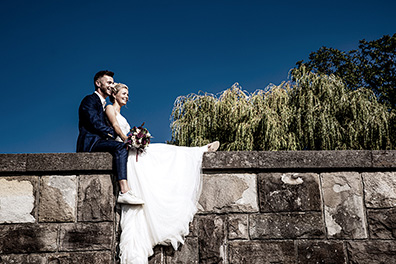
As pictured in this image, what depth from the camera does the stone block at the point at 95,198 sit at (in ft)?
12.3

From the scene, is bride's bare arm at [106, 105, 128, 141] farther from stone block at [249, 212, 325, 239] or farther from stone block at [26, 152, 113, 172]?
stone block at [249, 212, 325, 239]

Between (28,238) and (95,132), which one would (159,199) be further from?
(28,238)

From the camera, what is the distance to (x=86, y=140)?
411cm

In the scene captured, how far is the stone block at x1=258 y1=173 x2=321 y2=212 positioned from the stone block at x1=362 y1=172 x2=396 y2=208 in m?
0.53

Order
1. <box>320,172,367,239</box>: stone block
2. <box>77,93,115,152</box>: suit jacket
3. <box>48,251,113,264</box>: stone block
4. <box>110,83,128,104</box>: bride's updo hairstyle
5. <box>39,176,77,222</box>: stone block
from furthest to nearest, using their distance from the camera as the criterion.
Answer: <box>110,83,128,104</box>: bride's updo hairstyle < <box>77,93,115,152</box>: suit jacket < <box>320,172,367,239</box>: stone block < <box>39,176,77,222</box>: stone block < <box>48,251,113,264</box>: stone block

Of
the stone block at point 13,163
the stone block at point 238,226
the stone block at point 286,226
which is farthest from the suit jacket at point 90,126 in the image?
the stone block at point 286,226

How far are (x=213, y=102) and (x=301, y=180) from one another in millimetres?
9842

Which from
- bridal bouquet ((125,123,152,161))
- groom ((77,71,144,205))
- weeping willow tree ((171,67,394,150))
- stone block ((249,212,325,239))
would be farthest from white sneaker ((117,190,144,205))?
weeping willow tree ((171,67,394,150))

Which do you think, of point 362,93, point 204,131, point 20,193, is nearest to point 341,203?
point 20,193

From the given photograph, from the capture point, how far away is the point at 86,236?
3.71m

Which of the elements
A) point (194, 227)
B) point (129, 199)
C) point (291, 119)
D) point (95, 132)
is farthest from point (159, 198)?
point (291, 119)

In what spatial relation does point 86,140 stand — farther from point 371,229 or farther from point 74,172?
point 371,229

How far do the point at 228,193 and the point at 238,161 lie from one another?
0.35m

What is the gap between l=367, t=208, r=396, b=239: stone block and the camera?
12.7ft
